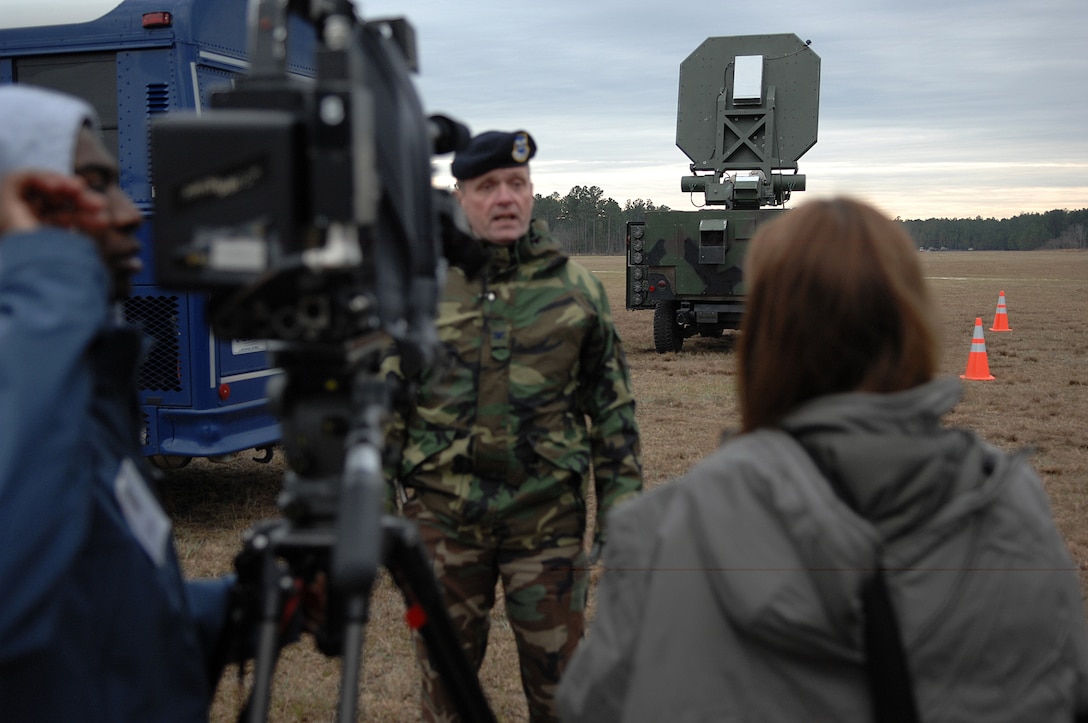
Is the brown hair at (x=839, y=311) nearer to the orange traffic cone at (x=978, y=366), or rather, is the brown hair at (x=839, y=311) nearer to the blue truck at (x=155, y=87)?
the blue truck at (x=155, y=87)

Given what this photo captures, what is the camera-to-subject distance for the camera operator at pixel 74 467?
1.27 metres

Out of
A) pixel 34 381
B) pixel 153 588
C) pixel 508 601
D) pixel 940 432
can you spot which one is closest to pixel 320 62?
pixel 34 381

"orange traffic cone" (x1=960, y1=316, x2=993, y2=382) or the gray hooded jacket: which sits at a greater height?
the gray hooded jacket

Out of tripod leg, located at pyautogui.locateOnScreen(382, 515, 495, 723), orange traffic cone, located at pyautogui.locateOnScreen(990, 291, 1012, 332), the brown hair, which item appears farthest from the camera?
orange traffic cone, located at pyautogui.locateOnScreen(990, 291, 1012, 332)

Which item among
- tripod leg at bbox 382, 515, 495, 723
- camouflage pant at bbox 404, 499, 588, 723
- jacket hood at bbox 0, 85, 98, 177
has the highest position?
jacket hood at bbox 0, 85, 98, 177

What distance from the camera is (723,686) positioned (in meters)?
1.26

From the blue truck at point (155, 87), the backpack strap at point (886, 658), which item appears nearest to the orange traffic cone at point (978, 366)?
the blue truck at point (155, 87)

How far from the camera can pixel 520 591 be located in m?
2.77

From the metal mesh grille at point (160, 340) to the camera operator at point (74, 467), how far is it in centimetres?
440

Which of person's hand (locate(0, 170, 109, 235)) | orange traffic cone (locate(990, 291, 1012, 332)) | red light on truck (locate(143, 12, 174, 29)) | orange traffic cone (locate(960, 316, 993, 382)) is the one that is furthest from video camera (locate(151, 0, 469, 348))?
orange traffic cone (locate(990, 291, 1012, 332))

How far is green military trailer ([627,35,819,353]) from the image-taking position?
14445 mm

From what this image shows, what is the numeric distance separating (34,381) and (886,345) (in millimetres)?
1064

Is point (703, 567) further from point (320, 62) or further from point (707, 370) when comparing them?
point (707, 370)

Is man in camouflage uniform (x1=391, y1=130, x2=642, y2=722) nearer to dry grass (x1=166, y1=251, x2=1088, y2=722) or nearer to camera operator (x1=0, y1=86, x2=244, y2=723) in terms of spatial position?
dry grass (x1=166, y1=251, x2=1088, y2=722)
